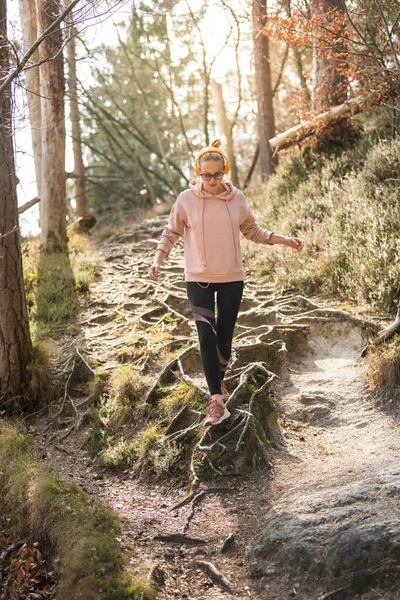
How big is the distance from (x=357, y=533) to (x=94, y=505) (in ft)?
6.82

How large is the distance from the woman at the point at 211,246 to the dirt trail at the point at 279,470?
3.07 ft

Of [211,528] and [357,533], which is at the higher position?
[357,533]

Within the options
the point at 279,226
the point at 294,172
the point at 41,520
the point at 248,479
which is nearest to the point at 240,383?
the point at 248,479

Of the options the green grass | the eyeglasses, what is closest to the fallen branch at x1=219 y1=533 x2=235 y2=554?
the eyeglasses

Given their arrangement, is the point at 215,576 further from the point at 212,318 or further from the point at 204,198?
the point at 204,198

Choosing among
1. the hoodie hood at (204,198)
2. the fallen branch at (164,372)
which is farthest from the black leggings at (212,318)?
the fallen branch at (164,372)

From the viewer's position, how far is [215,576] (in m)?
3.89

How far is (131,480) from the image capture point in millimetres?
5449

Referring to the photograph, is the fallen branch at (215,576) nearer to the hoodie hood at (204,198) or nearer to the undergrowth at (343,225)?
the hoodie hood at (204,198)

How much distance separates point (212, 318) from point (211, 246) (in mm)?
590

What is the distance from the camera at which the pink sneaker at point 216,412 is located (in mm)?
5094

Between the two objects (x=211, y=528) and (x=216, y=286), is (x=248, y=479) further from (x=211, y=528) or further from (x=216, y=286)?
(x=216, y=286)

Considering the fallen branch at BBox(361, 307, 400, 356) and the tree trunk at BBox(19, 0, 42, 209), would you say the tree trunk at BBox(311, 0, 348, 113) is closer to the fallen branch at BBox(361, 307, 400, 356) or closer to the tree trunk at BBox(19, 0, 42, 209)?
the tree trunk at BBox(19, 0, 42, 209)

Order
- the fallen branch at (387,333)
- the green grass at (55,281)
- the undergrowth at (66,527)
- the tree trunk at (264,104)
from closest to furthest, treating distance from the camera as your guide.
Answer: the undergrowth at (66,527)
the fallen branch at (387,333)
the green grass at (55,281)
the tree trunk at (264,104)
